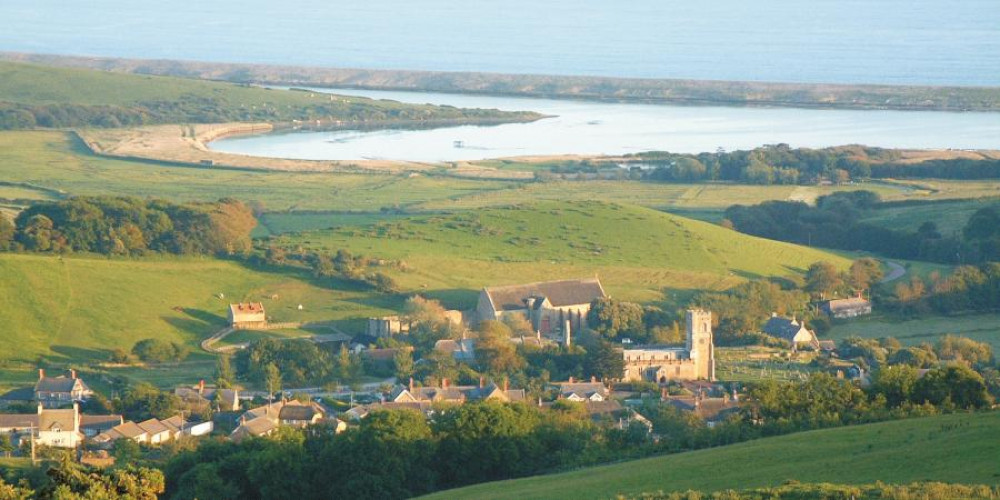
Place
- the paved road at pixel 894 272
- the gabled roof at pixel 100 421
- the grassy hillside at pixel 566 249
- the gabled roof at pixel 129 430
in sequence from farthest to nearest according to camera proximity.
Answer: the paved road at pixel 894 272
the grassy hillside at pixel 566 249
the gabled roof at pixel 100 421
the gabled roof at pixel 129 430

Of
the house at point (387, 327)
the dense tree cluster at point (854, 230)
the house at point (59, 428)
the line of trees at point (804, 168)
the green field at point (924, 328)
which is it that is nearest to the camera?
the house at point (59, 428)

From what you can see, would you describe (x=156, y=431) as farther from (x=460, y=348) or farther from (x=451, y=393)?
(x=460, y=348)

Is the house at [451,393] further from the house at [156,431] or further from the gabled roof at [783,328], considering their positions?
the gabled roof at [783,328]

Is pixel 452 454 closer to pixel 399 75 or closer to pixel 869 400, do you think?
pixel 869 400

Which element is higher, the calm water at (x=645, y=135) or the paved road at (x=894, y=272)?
the paved road at (x=894, y=272)

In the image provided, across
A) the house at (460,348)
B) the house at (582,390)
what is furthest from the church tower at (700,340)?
the house at (460,348)

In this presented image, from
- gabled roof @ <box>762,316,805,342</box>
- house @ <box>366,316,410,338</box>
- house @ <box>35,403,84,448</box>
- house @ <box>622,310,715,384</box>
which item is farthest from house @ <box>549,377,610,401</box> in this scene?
house @ <box>35,403,84,448</box>

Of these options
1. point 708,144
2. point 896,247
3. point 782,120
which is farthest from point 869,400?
point 782,120
